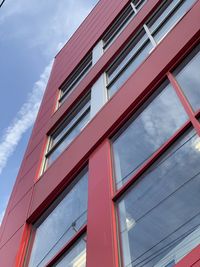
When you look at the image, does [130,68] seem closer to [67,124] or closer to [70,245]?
[67,124]

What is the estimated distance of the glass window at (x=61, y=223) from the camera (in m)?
7.05

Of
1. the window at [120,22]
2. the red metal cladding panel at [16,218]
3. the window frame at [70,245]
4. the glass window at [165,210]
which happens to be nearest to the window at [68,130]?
the red metal cladding panel at [16,218]

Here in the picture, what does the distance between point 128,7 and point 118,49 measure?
4.18 m

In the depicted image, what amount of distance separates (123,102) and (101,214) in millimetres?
3063

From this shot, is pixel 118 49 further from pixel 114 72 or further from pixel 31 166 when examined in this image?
pixel 31 166

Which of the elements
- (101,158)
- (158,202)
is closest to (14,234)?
(101,158)

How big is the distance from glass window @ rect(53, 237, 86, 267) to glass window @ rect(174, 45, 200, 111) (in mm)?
2842

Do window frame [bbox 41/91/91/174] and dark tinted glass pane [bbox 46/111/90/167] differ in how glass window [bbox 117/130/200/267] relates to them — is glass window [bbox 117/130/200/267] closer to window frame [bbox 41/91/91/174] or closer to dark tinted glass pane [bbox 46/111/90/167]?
dark tinted glass pane [bbox 46/111/90/167]

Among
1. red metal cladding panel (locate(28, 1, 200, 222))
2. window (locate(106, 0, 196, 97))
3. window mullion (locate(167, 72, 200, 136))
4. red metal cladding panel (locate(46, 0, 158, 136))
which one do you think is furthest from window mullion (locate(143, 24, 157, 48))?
window mullion (locate(167, 72, 200, 136))

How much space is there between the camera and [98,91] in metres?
10.9

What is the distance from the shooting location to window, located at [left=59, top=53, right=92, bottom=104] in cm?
1498

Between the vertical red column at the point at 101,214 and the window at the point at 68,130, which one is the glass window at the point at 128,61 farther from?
the vertical red column at the point at 101,214

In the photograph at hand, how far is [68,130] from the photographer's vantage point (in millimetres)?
11789

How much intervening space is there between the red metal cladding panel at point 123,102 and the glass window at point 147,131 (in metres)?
0.34
